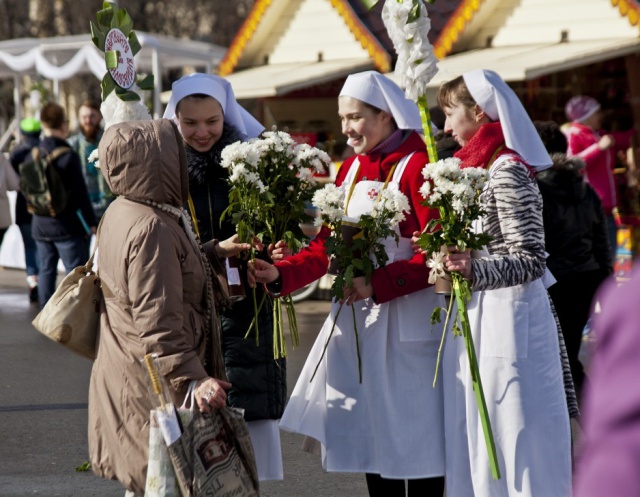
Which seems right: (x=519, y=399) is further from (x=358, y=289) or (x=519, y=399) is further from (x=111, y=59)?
(x=111, y=59)

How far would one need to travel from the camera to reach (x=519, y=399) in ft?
13.7

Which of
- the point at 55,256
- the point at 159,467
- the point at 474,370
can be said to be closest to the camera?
the point at 159,467

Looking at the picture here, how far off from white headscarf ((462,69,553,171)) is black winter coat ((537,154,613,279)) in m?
2.32

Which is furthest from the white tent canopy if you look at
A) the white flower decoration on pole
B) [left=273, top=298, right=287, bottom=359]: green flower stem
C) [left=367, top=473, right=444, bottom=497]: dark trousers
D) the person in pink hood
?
the white flower decoration on pole

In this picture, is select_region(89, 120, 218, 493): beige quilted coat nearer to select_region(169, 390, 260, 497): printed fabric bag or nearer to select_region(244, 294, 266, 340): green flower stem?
select_region(169, 390, 260, 497): printed fabric bag

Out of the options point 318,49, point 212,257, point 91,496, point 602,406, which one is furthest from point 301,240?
point 318,49

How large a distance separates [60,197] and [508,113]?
23.9 feet

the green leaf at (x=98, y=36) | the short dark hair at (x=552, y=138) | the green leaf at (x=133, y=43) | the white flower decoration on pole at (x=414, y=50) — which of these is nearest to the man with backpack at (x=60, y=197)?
the short dark hair at (x=552, y=138)

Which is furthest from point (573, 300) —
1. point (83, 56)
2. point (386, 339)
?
point (83, 56)

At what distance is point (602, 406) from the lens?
1.30 m

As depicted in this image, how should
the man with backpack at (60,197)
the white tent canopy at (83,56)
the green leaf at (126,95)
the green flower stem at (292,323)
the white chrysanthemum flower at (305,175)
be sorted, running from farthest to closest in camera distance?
the white tent canopy at (83,56), the man with backpack at (60,197), the green leaf at (126,95), the green flower stem at (292,323), the white chrysanthemum flower at (305,175)

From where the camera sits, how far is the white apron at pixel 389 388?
14.1 feet

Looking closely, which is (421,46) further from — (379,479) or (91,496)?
(91,496)

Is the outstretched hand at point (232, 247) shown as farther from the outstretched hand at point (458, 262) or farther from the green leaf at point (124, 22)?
the green leaf at point (124, 22)
